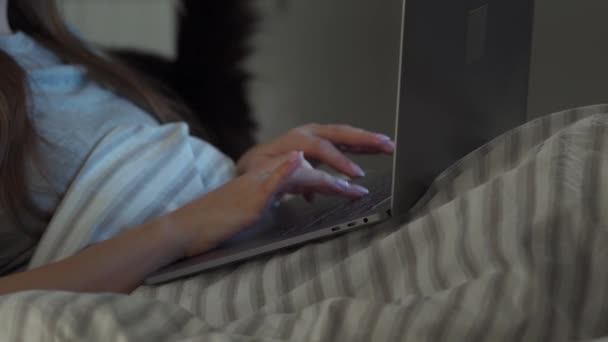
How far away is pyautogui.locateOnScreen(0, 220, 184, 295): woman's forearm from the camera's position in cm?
86

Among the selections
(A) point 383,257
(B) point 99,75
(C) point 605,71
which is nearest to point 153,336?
(A) point 383,257

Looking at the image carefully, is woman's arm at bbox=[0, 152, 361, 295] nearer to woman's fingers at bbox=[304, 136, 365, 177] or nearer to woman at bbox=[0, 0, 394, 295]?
woman at bbox=[0, 0, 394, 295]

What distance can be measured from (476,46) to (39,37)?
0.78 meters

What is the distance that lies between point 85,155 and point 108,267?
0.93 feet

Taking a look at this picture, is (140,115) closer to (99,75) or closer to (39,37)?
(99,75)

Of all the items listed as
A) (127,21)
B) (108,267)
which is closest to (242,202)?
(108,267)

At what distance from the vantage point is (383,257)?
2.10 ft

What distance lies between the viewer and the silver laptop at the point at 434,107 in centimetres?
70

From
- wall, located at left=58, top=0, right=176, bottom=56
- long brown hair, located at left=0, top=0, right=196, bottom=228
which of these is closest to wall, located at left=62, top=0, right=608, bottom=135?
wall, located at left=58, top=0, right=176, bottom=56

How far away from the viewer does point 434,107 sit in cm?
73

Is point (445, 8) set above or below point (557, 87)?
above

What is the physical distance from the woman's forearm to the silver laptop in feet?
0.06

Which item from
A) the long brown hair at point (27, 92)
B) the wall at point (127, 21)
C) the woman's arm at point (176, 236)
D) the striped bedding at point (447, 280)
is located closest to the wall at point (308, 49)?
the wall at point (127, 21)

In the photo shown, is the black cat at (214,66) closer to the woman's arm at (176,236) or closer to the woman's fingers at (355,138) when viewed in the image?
the woman's fingers at (355,138)
